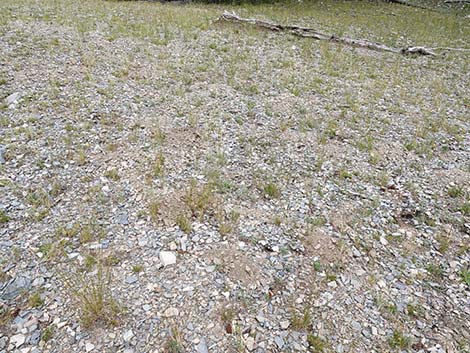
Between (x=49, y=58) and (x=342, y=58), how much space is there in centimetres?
1084

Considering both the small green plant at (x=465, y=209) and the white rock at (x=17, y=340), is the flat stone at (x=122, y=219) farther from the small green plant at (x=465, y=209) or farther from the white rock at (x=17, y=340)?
the small green plant at (x=465, y=209)

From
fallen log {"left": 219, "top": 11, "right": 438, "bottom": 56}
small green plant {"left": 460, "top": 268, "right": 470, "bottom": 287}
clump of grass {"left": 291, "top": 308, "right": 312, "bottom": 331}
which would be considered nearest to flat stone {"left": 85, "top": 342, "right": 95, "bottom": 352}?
clump of grass {"left": 291, "top": 308, "right": 312, "bottom": 331}

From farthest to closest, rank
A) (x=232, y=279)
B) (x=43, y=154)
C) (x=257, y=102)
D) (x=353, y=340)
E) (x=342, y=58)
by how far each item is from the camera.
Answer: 1. (x=342, y=58)
2. (x=257, y=102)
3. (x=43, y=154)
4. (x=232, y=279)
5. (x=353, y=340)

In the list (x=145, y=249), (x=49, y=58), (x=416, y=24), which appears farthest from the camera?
(x=416, y=24)

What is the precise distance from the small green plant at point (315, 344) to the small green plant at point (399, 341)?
0.80 meters

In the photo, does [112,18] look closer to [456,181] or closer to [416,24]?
[456,181]

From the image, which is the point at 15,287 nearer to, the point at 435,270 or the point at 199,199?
the point at 199,199

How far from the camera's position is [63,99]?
810 cm

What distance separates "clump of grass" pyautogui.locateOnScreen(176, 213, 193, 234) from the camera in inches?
193

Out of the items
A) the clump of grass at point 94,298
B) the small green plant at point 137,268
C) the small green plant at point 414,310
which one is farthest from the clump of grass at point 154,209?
the small green plant at point 414,310

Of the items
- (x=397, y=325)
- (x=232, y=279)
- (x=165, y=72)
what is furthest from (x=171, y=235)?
(x=165, y=72)

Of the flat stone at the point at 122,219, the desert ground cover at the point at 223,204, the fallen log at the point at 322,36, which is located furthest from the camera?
the fallen log at the point at 322,36

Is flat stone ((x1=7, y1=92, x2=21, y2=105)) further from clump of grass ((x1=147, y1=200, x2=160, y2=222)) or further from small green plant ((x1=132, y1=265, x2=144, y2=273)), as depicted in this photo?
small green plant ((x1=132, y1=265, x2=144, y2=273))

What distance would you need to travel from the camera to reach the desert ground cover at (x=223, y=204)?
3.73 meters
